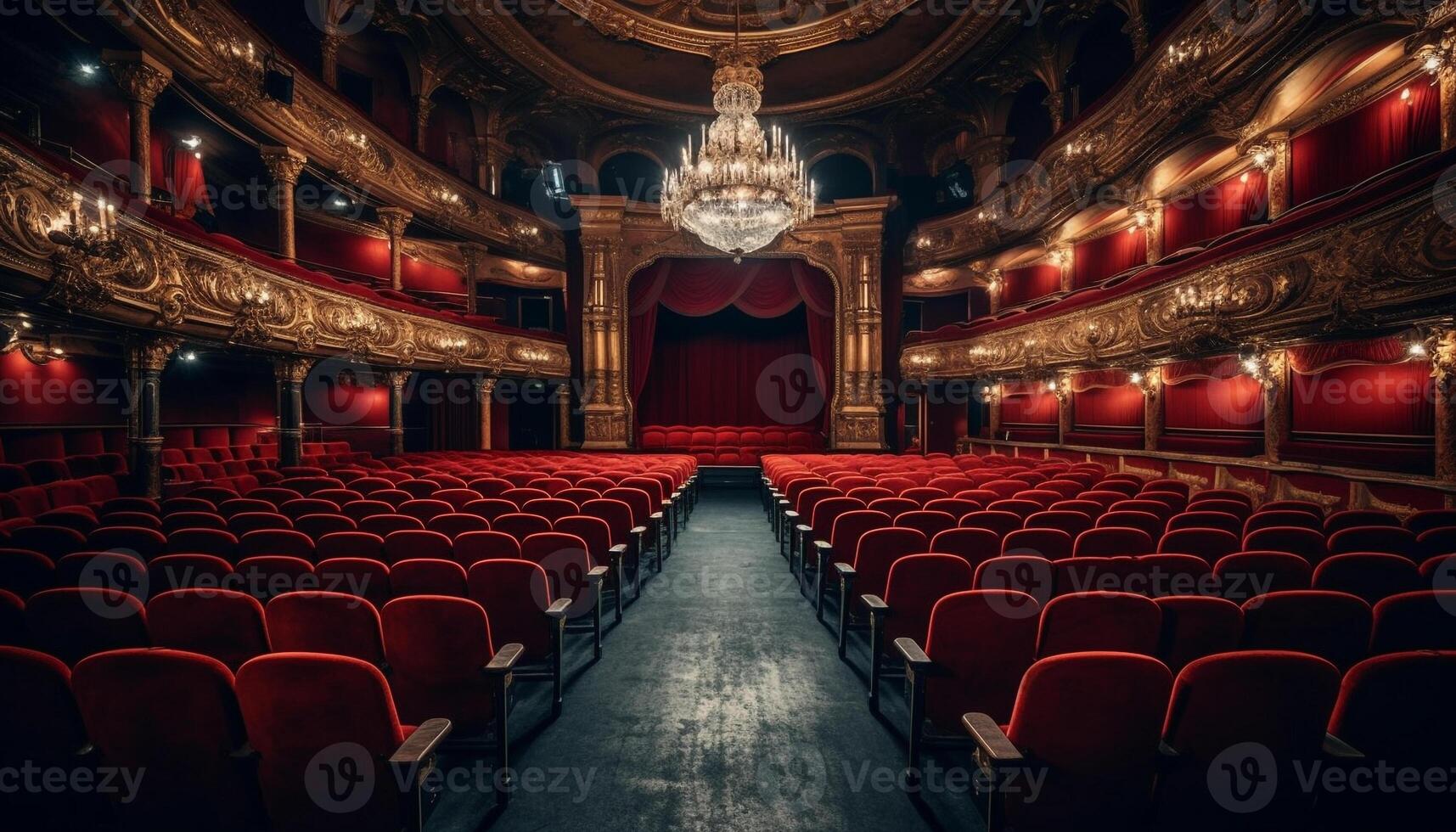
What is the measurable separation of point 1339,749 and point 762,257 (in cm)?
1361

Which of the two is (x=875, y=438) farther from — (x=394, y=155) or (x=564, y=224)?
(x=394, y=155)

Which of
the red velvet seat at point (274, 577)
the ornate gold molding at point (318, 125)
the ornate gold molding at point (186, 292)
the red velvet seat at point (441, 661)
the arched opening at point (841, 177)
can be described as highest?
the arched opening at point (841, 177)

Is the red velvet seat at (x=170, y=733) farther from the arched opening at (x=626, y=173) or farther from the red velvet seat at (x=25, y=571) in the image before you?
the arched opening at (x=626, y=173)

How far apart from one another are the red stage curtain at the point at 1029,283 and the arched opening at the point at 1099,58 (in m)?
3.26

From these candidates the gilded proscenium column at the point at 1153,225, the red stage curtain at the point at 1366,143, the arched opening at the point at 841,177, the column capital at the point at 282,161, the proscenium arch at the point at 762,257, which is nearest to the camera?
the red stage curtain at the point at 1366,143

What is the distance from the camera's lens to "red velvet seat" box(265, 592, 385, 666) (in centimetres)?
215

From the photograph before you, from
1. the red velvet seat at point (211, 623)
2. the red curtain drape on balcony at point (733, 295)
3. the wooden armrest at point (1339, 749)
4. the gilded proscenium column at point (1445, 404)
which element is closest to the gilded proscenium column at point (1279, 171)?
the gilded proscenium column at point (1445, 404)

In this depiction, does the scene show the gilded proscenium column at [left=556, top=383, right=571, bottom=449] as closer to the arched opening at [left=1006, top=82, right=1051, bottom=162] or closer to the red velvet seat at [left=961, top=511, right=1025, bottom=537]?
the arched opening at [left=1006, top=82, right=1051, bottom=162]

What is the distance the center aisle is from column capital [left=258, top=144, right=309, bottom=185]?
9.37 meters

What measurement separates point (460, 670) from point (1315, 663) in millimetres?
2631

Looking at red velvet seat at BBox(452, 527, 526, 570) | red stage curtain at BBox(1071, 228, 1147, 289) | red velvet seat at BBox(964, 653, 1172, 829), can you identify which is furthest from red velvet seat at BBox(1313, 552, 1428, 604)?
red stage curtain at BBox(1071, 228, 1147, 289)

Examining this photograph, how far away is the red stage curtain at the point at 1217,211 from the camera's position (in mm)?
8617

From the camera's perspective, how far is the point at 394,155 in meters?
11.1

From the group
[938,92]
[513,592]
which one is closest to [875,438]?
[938,92]
